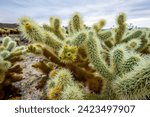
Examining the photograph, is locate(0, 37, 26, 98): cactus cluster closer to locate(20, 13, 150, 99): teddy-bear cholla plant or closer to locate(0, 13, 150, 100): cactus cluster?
locate(0, 13, 150, 100): cactus cluster

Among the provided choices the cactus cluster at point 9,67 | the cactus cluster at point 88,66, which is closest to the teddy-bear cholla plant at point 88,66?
the cactus cluster at point 88,66

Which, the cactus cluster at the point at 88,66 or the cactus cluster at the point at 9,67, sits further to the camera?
the cactus cluster at the point at 9,67

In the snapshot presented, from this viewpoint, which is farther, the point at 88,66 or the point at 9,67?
the point at 9,67

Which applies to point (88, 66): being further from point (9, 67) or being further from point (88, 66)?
point (9, 67)

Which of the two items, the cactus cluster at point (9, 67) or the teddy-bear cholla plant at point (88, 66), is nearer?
the teddy-bear cholla plant at point (88, 66)

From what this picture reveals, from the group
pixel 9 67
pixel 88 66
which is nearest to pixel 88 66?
pixel 88 66

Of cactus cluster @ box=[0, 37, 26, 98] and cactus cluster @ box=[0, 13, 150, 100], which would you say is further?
cactus cluster @ box=[0, 37, 26, 98]

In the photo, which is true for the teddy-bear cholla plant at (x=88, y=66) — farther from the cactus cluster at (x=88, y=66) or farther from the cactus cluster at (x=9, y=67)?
the cactus cluster at (x=9, y=67)

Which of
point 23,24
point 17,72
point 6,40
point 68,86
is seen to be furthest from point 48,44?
point 6,40

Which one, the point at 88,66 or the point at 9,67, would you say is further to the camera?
the point at 9,67

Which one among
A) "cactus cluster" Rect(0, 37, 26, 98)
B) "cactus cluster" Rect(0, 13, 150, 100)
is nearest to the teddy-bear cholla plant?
"cactus cluster" Rect(0, 13, 150, 100)

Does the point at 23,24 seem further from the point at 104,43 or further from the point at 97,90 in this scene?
the point at 104,43
